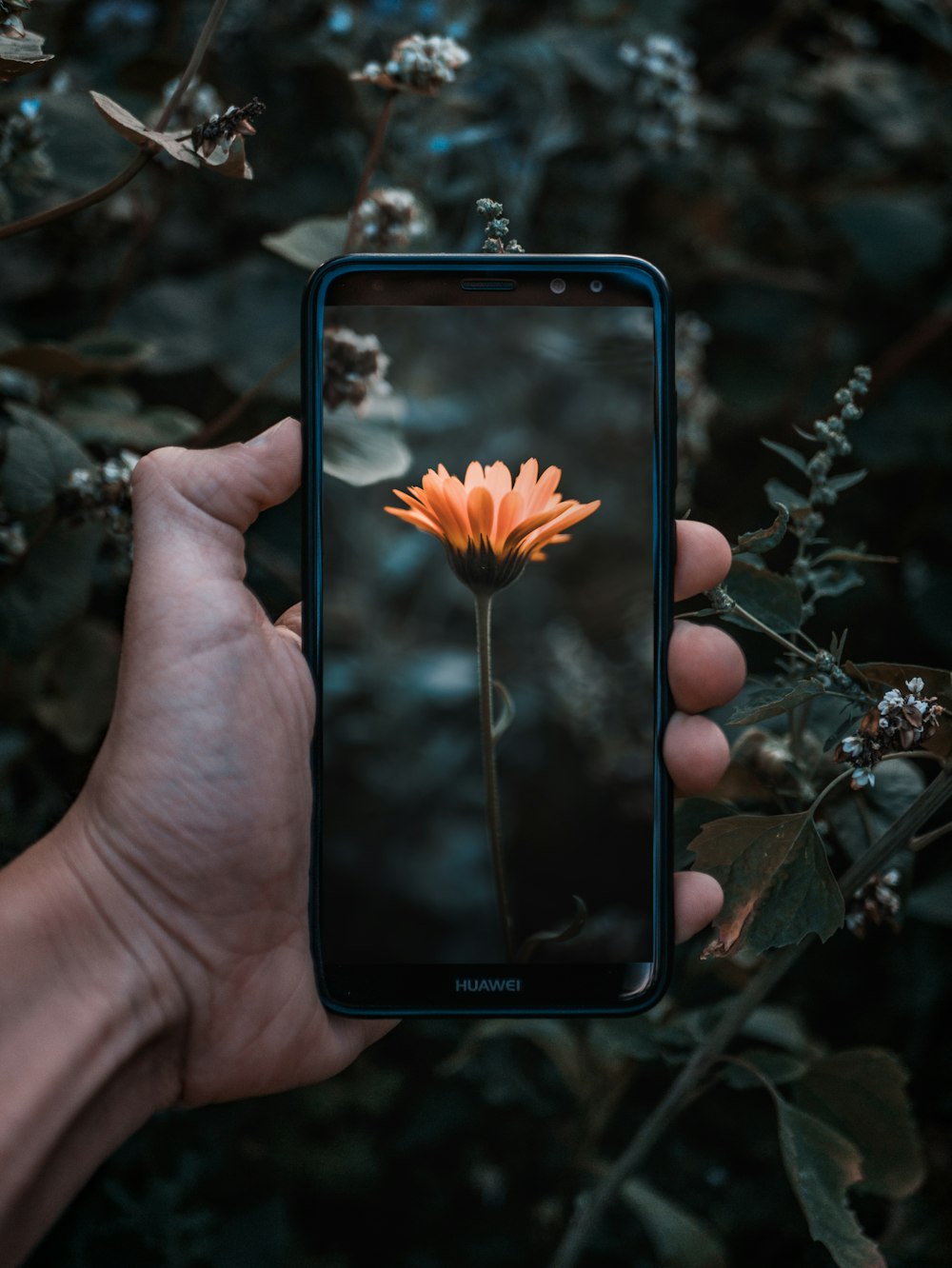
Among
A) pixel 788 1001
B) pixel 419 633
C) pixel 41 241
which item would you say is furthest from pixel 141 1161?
pixel 41 241

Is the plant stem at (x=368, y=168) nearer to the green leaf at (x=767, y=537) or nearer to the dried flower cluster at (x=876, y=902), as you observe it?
the green leaf at (x=767, y=537)

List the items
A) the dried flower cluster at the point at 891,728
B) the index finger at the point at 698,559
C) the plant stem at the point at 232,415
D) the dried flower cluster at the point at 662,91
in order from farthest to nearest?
the dried flower cluster at the point at 662,91 < the plant stem at the point at 232,415 < the index finger at the point at 698,559 < the dried flower cluster at the point at 891,728

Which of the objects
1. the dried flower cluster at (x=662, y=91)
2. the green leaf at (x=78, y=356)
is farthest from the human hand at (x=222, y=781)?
the dried flower cluster at (x=662, y=91)

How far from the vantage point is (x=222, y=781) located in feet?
1.72

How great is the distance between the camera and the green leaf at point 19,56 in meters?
0.47

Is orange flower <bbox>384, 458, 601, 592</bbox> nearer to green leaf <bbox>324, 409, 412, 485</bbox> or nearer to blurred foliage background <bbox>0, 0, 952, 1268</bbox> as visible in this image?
green leaf <bbox>324, 409, 412, 485</bbox>

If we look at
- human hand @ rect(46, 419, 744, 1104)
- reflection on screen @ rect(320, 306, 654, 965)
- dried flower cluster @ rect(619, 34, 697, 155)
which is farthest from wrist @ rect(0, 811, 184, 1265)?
dried flower cluster @ rect(619, 34, 697, 155)

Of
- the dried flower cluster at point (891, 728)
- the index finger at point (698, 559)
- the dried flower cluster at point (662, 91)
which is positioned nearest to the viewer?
the dried flower cluster at point (891, 728)

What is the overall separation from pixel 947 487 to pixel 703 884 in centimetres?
57

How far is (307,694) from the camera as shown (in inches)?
22.4

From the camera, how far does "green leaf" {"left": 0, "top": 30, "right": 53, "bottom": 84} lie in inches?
18.4

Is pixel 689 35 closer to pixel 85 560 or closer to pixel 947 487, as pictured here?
pixel 947 487

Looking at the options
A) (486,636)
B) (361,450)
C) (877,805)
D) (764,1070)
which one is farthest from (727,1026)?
(361,450)

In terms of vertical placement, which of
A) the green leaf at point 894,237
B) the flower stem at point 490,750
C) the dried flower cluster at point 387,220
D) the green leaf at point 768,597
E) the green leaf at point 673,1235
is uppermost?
the dried flower cluster at point 387,220
